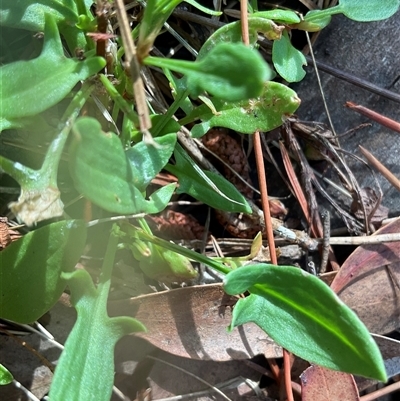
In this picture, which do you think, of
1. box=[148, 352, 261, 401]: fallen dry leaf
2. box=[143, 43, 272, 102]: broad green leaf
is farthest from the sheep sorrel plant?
box=[148, 352, 261, 401]: fallen dry leaf

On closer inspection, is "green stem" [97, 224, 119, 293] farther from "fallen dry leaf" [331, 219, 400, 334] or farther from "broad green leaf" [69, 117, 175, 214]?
"fallen dry leaf" [331, 219, 400, 334]

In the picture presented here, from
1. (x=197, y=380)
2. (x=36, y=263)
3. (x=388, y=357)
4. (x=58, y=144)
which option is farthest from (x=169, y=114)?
(x=388, y=357)

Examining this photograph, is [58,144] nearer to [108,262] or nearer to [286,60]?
[108,262]

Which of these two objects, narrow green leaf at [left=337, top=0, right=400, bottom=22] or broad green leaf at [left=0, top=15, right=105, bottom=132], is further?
narrow green leaf at [left=337, top=0, right=400, bottom=22]

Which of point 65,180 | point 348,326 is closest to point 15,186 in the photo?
point 65,180

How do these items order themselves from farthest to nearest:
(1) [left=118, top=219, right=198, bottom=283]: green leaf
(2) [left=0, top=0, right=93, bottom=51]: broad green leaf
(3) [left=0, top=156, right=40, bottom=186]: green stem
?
1. (1) [left=118, top=219, right=198, bottom=283]: green leaf
2. (2) [left=0, top=0, right=93, bottom=51]: broad green leaf
3. (3) [left=0, top=156, right=40, bottom=186]: green stem

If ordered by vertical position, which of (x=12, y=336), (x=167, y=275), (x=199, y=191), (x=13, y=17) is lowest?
(x=12, y=336)

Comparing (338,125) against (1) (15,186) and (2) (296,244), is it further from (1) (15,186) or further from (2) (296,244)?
(1) (15,186)
